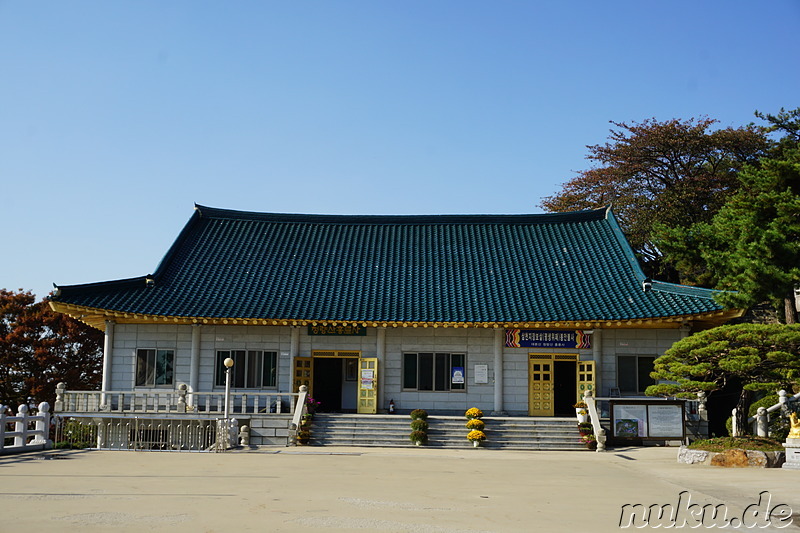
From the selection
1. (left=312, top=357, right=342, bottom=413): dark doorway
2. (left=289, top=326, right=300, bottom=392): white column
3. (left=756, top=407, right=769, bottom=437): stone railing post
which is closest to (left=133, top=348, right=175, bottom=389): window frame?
(left=289, top=326, right=300, bottom=392): white column

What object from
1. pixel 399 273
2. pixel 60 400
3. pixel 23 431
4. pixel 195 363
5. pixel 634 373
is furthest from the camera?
pixel 399 273

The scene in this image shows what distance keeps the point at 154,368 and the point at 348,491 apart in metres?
15.6

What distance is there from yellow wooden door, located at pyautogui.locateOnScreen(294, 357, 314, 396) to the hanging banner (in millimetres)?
6378

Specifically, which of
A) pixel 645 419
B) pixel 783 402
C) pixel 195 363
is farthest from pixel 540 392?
pixel 195 363

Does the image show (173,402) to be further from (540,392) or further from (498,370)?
(540,392)

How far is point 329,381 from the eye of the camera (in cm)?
2881

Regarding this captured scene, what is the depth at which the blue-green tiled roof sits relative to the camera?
25.5 meters

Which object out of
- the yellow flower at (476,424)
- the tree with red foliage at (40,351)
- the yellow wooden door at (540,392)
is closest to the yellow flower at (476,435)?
the yellow flower at (476,424)

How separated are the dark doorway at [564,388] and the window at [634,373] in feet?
8.53

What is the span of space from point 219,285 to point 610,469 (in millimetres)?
15130

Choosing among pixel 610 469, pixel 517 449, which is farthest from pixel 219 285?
pixel 610 469

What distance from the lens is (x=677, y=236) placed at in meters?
26.8

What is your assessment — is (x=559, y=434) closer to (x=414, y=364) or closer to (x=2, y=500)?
(x=414, y=364)

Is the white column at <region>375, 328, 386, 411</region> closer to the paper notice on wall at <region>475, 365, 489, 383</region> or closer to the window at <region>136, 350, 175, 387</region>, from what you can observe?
the paper notice on wall at <region>475, 365, 489, 383</region>
